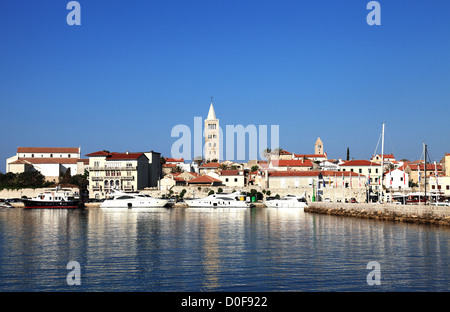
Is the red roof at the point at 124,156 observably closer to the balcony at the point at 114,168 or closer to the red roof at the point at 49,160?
the balcony at the point at 114,168

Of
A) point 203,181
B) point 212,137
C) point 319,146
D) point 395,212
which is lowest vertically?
point 395,212

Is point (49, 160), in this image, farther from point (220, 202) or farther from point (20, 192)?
point (220, 202)

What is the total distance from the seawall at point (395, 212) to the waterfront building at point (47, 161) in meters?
67.9

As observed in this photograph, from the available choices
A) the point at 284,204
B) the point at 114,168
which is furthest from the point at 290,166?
the point at 114,168

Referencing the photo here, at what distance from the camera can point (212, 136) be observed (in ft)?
493

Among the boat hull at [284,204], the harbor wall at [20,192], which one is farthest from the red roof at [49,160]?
the boat hull at [284,204]

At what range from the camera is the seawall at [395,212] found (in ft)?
113

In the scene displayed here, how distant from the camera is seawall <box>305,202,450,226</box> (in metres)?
34.5

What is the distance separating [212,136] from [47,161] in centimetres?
5788

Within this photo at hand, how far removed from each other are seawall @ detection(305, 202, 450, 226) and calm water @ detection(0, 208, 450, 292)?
15.1 ft

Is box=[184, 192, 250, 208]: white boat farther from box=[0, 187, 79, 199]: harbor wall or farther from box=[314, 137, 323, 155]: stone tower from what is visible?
box=[314, 137, 323, 155]: stone tower

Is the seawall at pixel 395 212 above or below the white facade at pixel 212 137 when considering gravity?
below
